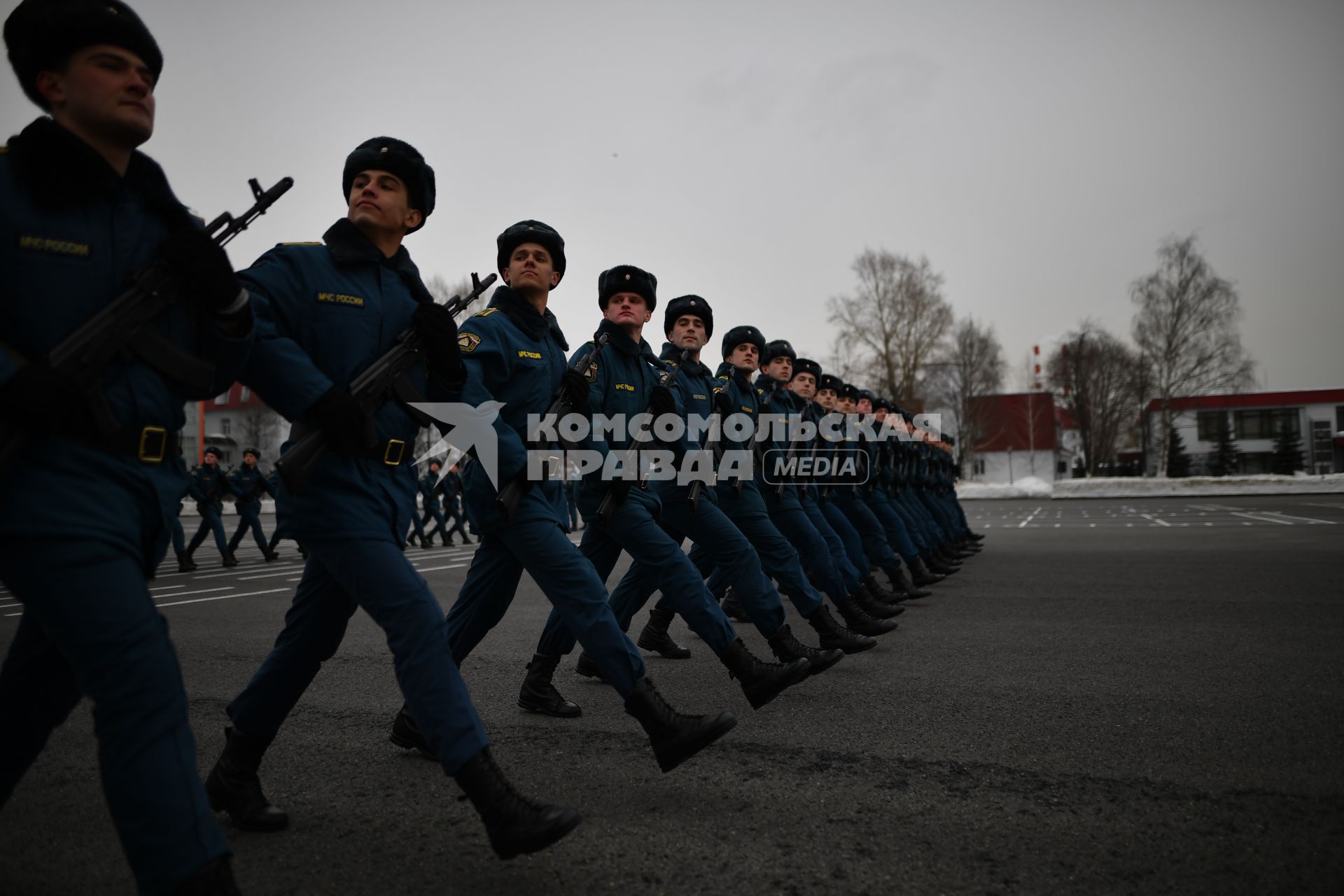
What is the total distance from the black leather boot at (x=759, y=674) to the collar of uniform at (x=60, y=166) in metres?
2.83

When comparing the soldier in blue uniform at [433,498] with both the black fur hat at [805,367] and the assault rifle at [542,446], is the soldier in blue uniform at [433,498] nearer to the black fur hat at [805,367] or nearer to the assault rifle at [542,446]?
the black fur hat at [805,367]

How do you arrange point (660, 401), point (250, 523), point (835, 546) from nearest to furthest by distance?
point (660, 401), point (835, 546), point (250, 523)

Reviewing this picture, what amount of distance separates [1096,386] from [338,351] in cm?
6683

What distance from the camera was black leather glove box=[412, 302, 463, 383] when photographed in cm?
290

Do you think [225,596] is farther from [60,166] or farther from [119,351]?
[60,166]

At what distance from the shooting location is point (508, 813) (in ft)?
7.86

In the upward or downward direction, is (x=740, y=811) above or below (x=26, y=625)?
below

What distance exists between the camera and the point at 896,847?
100 inches

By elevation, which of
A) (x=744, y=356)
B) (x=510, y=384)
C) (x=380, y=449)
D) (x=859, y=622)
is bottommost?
(x=859, y=622)

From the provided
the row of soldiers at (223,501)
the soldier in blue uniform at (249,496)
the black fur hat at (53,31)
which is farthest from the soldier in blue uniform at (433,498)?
the black fur hat at (53,31)

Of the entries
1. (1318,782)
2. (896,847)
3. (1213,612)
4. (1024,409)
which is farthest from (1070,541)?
(1024,409)

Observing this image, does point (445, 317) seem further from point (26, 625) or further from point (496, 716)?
point (496, 716)

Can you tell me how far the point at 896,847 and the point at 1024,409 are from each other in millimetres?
78744

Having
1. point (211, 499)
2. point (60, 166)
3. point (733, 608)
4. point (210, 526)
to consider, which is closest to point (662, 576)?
point (60, 166)
